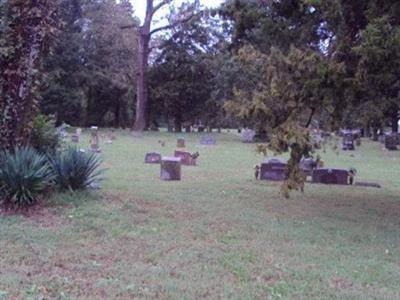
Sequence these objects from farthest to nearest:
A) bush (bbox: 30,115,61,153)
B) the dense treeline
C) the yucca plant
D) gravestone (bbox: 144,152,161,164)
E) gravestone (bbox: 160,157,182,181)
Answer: gravestone (bbox: 144,152,161,164)
gravestone (bbox: 160,157,182,181)
bush (bbox: 30,115,61,153)
the yucca plant
the dense treeline

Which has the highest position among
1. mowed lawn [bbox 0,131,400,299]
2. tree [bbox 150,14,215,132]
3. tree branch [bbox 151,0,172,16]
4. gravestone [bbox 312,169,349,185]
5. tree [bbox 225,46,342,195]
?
tree branch [bbox 151,0,172,16]

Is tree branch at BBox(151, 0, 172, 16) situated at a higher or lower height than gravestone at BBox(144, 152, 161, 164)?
higher

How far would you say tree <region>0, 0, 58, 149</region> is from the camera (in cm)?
948

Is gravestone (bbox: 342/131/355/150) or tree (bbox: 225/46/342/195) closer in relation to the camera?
tree (bbox: 225/46/342/195)

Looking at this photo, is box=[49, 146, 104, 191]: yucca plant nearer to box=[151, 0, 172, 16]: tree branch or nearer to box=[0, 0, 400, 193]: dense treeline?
box=[0, 0, 400, 193]: dense treeline

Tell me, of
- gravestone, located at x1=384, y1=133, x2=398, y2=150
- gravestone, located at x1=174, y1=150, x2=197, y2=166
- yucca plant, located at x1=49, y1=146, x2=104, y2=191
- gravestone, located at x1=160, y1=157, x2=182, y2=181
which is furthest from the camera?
gravestone, located at x1=384, y1=133, x2=398, y2=150

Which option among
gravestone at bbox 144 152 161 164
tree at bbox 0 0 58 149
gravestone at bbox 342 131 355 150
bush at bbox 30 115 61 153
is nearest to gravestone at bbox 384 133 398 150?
gravestone at bbox 342 131 355 150

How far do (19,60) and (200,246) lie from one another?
441 centimetres

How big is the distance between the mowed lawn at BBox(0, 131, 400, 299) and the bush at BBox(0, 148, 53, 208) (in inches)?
10.9

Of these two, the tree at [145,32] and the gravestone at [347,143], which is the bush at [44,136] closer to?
the gravestone at [347,143]

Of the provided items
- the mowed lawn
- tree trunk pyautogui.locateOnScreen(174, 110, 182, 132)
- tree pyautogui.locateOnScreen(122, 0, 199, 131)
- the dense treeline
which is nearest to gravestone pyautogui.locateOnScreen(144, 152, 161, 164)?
the mowed lawn

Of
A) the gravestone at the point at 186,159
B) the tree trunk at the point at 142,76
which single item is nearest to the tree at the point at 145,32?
the tree trunk at the point at 142,76

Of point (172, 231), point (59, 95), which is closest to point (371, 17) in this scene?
point (172, 231)

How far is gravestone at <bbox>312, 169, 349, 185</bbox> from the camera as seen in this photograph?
49.3 feet
